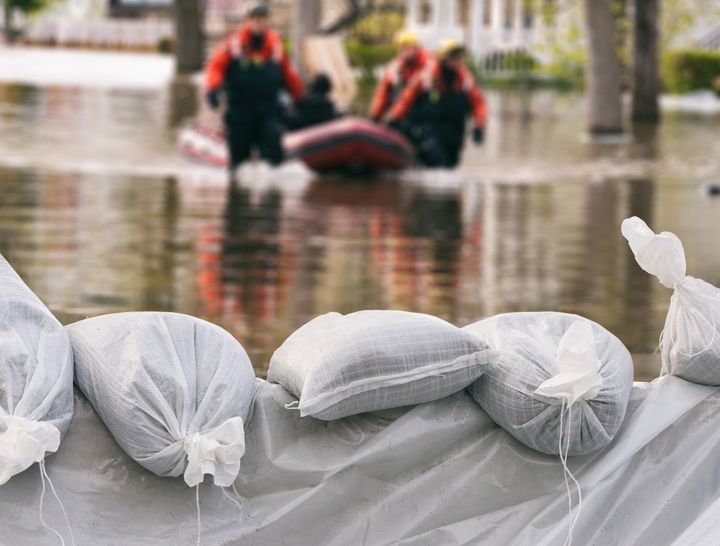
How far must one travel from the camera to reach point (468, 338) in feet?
14.2

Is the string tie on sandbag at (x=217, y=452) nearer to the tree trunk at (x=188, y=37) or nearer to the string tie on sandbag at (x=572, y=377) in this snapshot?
the string tie on sandbag at (x=572, y=377)

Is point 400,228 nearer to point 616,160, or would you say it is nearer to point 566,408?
point 616,160

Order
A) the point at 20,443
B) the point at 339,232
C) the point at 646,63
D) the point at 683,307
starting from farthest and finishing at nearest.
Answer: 1. the point at 646,63
2. the point at 339,232
3. the point at 683,307
4. the point at 20,443

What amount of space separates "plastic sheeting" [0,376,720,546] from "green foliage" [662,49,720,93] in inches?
1314

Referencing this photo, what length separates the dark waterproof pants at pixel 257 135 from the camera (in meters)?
18.1

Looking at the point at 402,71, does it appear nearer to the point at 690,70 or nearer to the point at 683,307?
the point at 683,307

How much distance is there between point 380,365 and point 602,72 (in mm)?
21446

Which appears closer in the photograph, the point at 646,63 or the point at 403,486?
the point at 403,486

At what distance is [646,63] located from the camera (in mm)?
29688

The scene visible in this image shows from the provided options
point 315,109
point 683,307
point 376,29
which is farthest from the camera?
point 376,29

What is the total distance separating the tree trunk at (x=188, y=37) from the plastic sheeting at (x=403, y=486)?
Result: 40130 mm

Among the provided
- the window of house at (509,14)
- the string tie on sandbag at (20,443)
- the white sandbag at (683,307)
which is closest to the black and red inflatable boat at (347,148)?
the white sandbag at (683,307)

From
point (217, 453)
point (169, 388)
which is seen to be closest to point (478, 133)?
point (169, 388)

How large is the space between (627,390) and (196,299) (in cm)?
554
